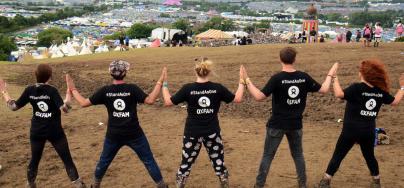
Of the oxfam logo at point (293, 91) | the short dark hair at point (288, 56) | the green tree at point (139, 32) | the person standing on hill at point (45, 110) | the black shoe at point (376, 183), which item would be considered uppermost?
the short dark hair at point (288, 56)

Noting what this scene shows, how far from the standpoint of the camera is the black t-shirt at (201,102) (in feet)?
19.9

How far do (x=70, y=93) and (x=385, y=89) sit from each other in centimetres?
421

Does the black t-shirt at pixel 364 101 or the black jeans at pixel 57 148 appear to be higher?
the black t-shirt at pixel 364 101

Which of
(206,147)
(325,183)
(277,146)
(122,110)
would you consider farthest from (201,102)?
(325,183)

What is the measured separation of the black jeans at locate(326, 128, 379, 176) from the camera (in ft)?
20.2

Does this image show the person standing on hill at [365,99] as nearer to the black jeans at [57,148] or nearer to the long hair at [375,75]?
the long hair at [375,75]

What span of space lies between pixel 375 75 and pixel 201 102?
227cm

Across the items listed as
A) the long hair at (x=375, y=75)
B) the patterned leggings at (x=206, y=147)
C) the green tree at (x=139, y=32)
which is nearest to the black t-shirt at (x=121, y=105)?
the patterned leggings at (x=206, y=147)

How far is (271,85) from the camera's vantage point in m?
6.07

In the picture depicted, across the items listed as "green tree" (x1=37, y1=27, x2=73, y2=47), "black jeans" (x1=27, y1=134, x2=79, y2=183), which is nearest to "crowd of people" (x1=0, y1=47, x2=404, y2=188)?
"black jeans" (x1=27, y1=134, x2=79, y2=183)

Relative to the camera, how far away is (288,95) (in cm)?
611

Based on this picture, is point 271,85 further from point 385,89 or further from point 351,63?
point 351,63

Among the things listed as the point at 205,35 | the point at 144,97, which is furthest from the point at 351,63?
the point at 205,35

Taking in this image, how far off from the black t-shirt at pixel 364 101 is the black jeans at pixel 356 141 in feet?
0.29
